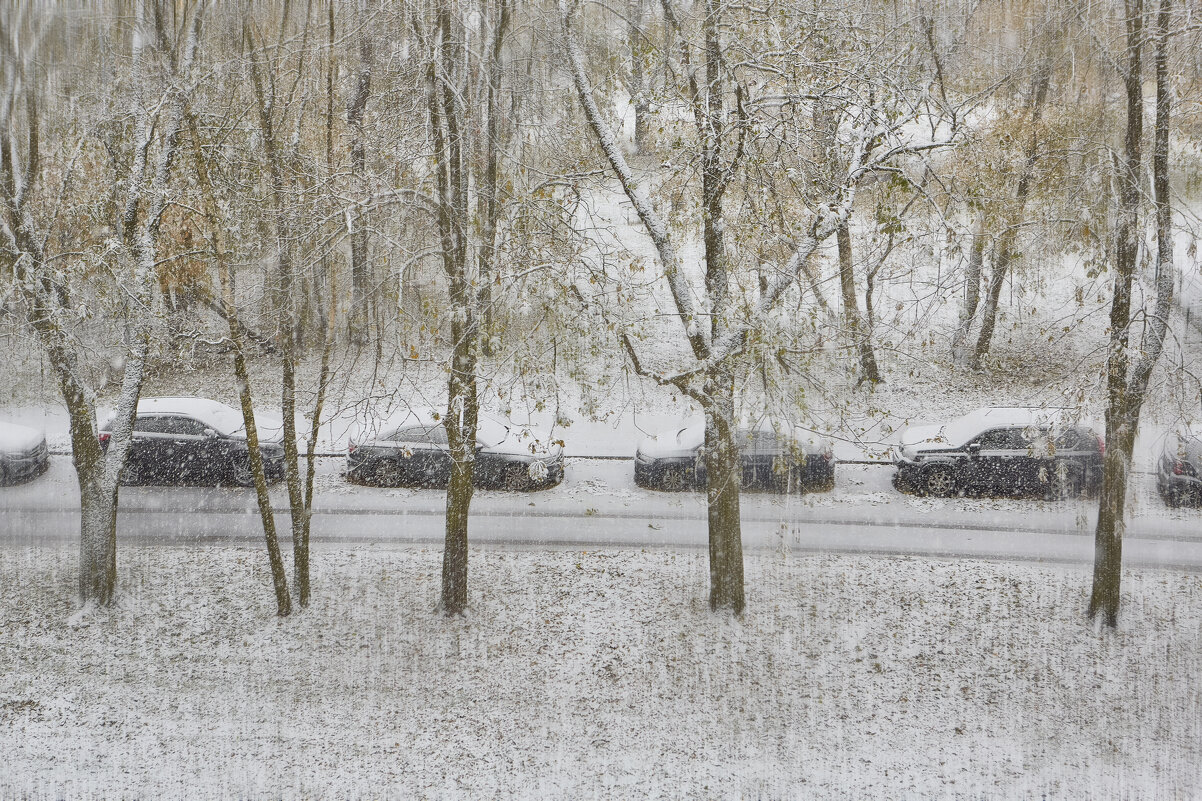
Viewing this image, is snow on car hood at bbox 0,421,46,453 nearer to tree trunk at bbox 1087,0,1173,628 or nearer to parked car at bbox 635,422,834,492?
parked car at bbox 635,422,834,492

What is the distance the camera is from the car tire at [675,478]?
1505 cm

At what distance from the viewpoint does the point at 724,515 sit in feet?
33.1

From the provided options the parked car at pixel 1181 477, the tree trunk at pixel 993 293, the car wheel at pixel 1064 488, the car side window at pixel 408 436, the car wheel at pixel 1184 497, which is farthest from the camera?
the car side window at pixel 408 436

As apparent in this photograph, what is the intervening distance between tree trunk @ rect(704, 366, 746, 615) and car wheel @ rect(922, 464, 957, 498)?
19.4 feet

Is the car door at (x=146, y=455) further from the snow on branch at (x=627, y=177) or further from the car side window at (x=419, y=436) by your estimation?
the snow on branch at (x=627, y=177)

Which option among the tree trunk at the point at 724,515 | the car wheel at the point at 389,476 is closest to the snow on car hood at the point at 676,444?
the tree trunk at the point at 724,515

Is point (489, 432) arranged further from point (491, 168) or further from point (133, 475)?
point (133, 475)

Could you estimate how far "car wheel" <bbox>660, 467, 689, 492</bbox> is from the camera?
49.4 ft

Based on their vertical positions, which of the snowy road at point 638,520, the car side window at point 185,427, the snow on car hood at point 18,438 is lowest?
the snowy road at point 638,520

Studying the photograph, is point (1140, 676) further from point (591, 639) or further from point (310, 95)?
point (310, 95)

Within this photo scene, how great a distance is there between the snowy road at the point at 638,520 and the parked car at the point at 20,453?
0.26 metres

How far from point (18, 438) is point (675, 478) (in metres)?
12.3

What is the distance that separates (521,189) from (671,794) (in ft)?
21.7

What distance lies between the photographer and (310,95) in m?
10.9
